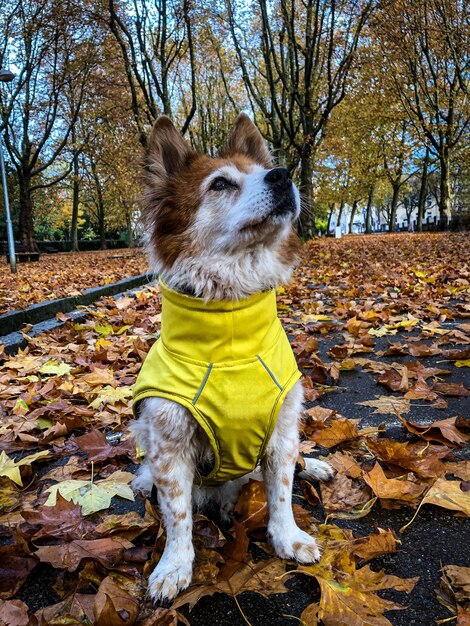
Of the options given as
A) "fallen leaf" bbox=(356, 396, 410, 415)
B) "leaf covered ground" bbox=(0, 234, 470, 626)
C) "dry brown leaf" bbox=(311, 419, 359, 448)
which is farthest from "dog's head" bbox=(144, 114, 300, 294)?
"fallen leaf" bbox=(356, 396, 410, 415)

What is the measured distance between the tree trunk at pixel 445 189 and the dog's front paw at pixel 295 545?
88.2 feet

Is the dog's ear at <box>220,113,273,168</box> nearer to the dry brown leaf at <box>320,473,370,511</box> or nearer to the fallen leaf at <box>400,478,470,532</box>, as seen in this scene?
the dry brown leaf at <box>320,473,370,511</box>

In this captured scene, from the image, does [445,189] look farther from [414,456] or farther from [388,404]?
[414,456]

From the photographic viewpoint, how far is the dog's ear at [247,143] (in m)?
2.82

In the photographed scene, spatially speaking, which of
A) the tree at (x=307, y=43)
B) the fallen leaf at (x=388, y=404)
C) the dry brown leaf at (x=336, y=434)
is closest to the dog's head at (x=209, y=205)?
the dry brown leaf at (x=336, y=434)

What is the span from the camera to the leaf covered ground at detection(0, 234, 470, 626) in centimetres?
163

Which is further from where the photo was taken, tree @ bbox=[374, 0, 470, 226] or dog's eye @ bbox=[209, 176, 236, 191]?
tree @ bbox=[374, 0, 470, 226]

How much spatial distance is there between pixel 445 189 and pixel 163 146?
87.3ft

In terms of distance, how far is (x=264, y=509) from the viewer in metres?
2.20

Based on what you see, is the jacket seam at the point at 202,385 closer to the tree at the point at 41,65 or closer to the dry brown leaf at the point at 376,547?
the dry brown leaf at the point at 376,547

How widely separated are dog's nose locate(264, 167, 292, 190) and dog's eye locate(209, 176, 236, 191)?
0.24m

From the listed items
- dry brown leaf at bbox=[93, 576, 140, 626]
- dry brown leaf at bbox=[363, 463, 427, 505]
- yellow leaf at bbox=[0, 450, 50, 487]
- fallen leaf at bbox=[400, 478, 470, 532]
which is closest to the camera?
dry brown leaf at bbox=[93, 576, 140, 626]

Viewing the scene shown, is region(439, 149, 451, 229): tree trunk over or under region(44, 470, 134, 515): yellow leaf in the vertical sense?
over

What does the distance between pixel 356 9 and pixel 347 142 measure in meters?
18.9
